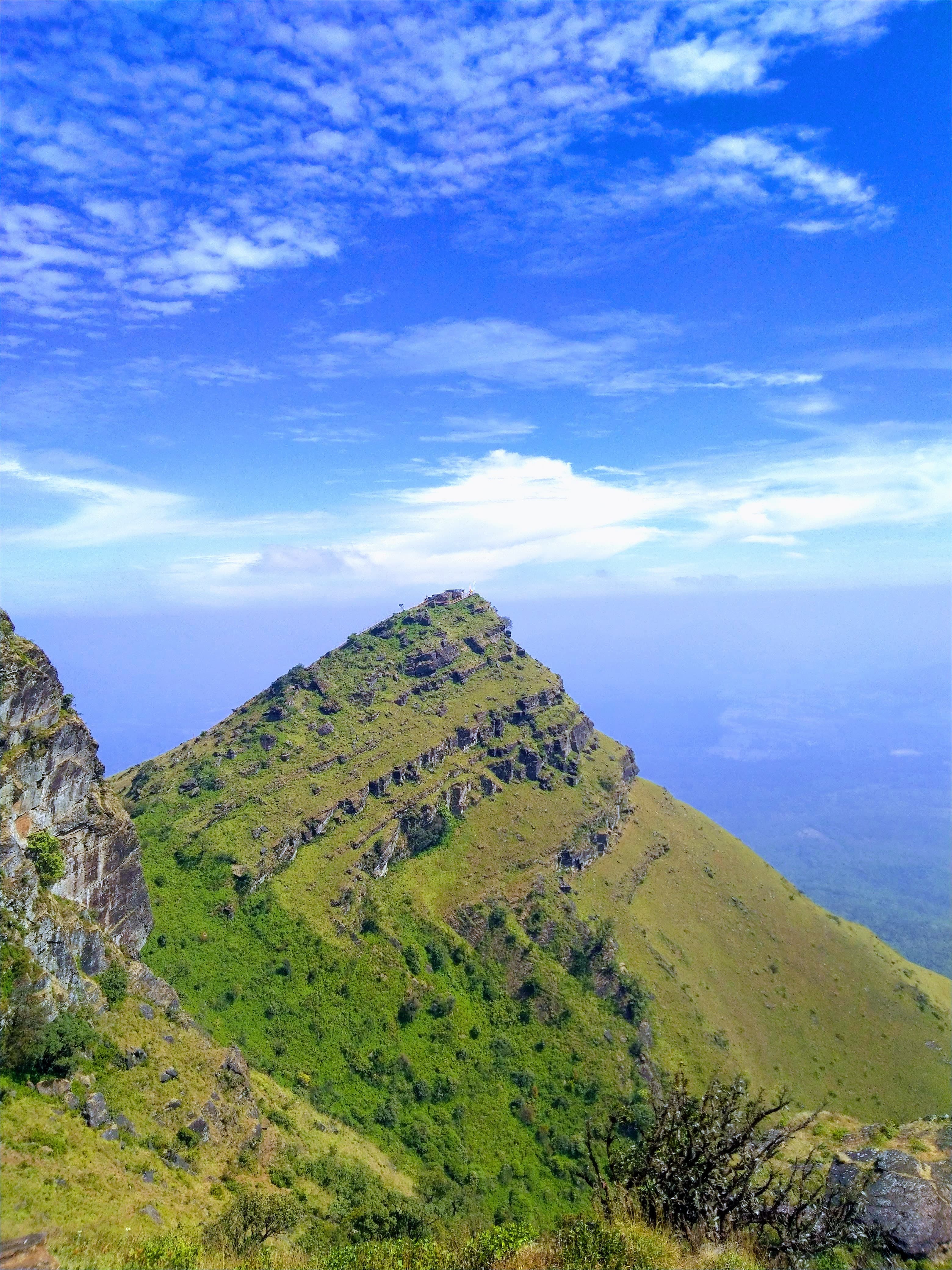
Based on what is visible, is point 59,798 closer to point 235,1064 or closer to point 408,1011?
point 235,1064

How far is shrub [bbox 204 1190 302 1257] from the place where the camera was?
84.9 feet

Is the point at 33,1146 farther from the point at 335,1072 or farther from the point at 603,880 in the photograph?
the point at 603,880

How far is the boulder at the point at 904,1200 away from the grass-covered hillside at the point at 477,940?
29.1 metres

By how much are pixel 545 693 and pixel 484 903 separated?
4333cm

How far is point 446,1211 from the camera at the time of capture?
42.9 metres

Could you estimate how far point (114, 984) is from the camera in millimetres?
40219

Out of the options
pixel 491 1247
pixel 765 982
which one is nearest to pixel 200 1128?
pixel 491 1247

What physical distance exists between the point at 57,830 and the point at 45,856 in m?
2.68

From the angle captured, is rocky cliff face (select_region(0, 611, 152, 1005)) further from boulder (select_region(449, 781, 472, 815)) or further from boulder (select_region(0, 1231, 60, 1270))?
boulder (select_region(449, 781, 472, 815))

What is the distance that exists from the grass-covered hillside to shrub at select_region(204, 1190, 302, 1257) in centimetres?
1678

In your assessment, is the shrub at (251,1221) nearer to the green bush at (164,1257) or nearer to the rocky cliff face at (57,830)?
the green bush at (164,1257)

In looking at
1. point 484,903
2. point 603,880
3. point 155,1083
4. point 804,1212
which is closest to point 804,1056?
point 603,880

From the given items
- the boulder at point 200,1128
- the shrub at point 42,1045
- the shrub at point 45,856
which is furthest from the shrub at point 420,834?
the shrub at point 42,1045

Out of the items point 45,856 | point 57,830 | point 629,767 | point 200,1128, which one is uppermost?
point 629,767
